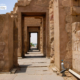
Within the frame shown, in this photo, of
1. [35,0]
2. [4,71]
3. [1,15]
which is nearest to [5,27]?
[1,15]

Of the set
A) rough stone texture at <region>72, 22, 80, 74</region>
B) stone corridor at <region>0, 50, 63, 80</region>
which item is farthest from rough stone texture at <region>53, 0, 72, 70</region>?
stone corridor at <region>0, 50, 63, 80</region>

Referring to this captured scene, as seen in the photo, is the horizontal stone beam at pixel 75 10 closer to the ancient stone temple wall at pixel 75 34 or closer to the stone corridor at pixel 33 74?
the ancient stone temple wall at pixel 75 34

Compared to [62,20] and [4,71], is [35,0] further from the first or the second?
[4,71]

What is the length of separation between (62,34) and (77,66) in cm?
120

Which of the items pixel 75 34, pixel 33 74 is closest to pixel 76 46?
pixel 75 34

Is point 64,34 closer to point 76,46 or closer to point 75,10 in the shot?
point 76,46

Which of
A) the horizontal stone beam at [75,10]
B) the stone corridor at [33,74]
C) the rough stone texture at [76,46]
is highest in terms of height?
the horizontal stone beam at [75,10]

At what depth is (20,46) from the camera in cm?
894

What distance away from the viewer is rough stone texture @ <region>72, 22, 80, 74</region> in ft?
12.6

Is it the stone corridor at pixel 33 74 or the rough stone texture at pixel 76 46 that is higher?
the rough stone texture at pixel 76 46

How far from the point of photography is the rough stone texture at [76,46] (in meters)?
3.83

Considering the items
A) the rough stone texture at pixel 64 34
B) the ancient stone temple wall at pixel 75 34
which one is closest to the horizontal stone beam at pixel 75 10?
the ancient stone temple wall at pixel 75 34

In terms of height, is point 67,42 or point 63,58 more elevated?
point 67,42

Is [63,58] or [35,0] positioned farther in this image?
[35,0]
